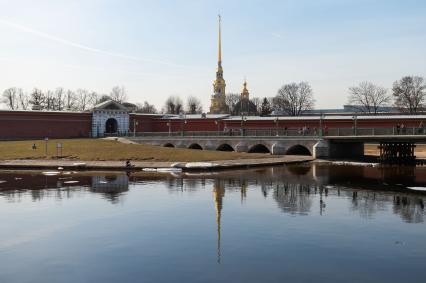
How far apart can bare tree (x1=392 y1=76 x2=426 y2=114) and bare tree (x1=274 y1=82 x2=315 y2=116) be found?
21644 millimetres

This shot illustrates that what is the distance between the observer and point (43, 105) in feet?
373

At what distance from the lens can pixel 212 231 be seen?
1803cm

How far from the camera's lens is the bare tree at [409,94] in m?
93.9

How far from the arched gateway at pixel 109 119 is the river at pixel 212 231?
47.5 meters

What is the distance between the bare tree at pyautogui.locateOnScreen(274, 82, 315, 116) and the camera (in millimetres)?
113312

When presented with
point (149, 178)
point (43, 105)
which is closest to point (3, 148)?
point (149, 178)

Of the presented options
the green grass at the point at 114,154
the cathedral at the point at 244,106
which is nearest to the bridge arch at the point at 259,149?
the green grass at the point at 114,154

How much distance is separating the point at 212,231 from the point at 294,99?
99033mm

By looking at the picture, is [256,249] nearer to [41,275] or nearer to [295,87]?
[41,275]

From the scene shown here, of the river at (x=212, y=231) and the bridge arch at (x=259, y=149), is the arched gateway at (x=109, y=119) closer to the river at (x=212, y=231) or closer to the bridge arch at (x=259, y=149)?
the bridge arch at (x=259, y=149)

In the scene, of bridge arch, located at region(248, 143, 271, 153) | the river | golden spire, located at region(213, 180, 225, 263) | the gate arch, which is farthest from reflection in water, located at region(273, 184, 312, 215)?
the gate arch

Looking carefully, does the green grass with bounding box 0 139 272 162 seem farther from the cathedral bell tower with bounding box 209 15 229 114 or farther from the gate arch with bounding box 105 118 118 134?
the cathedral bell tower with bounding box 209 15 229 114

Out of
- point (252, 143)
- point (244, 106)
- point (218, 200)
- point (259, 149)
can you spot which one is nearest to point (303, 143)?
point (252, 143)

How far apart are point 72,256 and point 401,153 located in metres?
44.5
